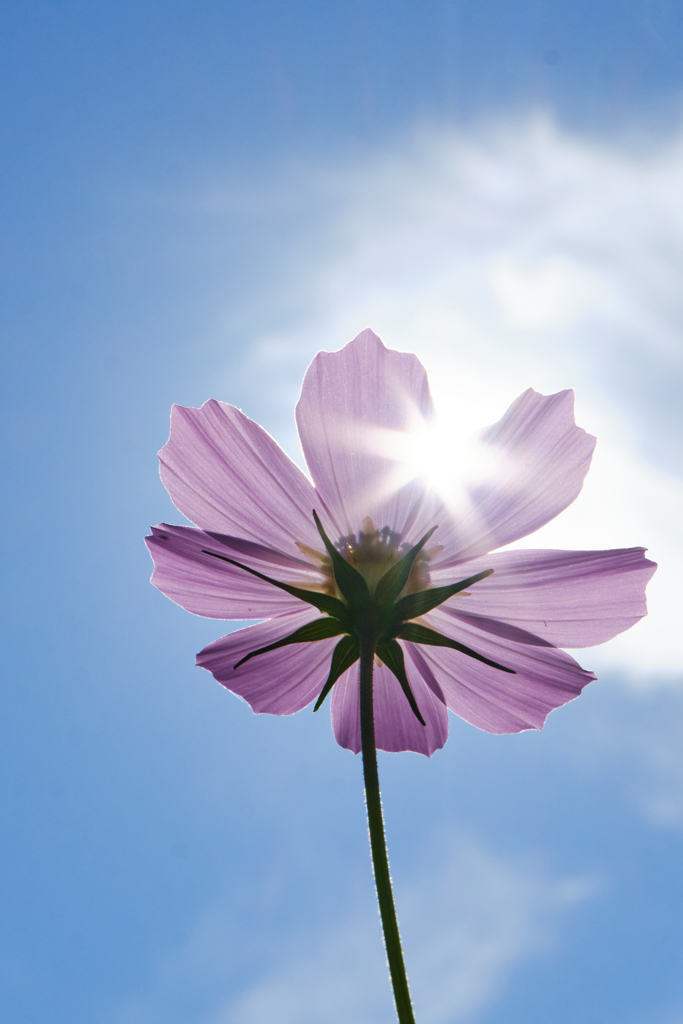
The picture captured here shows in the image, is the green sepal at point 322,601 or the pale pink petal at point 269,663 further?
the pale pink petal at point 269,663

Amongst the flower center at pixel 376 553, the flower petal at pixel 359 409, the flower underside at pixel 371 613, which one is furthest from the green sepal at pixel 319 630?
the flower petal at pixel 359 409

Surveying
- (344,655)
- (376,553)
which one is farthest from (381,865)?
(376,553)

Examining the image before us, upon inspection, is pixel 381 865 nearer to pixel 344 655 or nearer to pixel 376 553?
pixel 344 655

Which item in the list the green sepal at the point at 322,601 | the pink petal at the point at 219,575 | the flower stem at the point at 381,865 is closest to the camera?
the flower stem at the point at 381,865

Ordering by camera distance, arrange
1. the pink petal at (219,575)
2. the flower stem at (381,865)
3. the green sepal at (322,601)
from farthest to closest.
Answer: the pink petal at (219,575), the green sepal at (322,601), the flower stem at (381,865)

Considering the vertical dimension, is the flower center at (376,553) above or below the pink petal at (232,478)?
below

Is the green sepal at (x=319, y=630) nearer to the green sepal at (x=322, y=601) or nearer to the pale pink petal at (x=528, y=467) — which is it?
the green sepal at (x=322, y=601)

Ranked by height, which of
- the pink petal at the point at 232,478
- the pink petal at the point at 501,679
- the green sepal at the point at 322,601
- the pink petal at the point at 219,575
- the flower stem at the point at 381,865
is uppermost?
the pink petal at the point at 232,478
